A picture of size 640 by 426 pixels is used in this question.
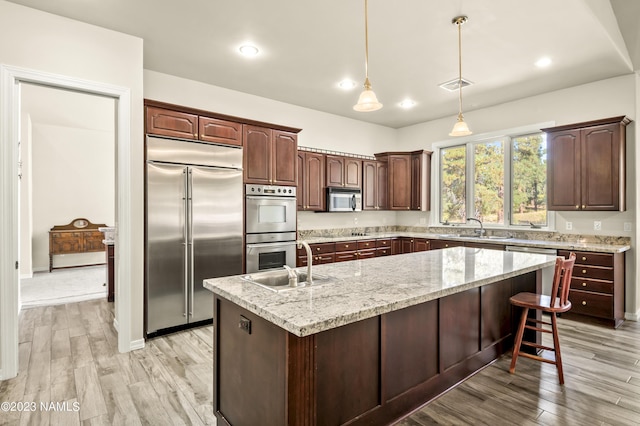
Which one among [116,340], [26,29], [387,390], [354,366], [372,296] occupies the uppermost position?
[26,29]

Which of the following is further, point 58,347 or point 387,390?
point 58,347

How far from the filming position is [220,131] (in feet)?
13.1

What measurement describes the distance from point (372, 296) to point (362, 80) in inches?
132

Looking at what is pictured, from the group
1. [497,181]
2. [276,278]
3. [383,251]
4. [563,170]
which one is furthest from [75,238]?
[563,170]

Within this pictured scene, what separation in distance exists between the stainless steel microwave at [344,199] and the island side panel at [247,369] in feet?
11.8

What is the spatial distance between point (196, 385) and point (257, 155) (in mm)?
2694

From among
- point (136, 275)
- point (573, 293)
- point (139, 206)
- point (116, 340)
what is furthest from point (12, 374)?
point (573, 293)

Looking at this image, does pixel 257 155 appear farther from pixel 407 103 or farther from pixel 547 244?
pixel 547 244

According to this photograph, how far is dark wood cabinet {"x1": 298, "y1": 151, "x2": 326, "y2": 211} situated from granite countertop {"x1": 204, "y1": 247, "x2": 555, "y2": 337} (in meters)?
2.41

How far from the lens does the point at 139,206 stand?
10.8ft

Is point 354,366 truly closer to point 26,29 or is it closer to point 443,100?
point 26,29

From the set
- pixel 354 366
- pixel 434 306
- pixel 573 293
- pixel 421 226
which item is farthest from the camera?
pixel 421 226

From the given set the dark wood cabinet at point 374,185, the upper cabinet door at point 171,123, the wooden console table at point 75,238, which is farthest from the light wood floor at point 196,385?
the wooden console table at point 75,238

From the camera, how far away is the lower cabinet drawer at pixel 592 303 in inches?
150
